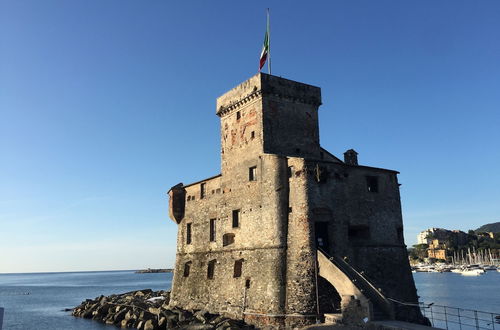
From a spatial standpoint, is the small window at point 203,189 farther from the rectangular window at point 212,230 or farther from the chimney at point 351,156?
the chimney at point 351,156

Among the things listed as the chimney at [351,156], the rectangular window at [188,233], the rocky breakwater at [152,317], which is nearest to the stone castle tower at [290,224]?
the rocky breakwater at [152,317]

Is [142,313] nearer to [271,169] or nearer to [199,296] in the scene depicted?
[199,296]

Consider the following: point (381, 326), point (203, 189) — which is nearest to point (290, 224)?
point (381, 326)

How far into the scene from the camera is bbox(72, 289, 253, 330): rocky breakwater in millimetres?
26906

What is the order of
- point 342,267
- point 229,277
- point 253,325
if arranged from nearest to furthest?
point 342,267 → point 253,325 → point 229,277

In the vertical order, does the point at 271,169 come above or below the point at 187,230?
above

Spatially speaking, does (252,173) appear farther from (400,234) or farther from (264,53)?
(400,234)

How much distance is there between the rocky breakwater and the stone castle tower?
1062 millimetres

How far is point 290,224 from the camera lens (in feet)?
85.0

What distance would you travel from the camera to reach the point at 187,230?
117ft

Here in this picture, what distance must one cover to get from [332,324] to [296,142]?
1322 cm

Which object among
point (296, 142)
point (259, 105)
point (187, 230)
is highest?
point (259, 105)

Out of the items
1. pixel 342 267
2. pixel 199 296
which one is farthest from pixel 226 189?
pixel 342 267

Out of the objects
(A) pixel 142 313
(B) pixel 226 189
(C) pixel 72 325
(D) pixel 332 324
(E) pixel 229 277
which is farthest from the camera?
(C) pixel 72 325
